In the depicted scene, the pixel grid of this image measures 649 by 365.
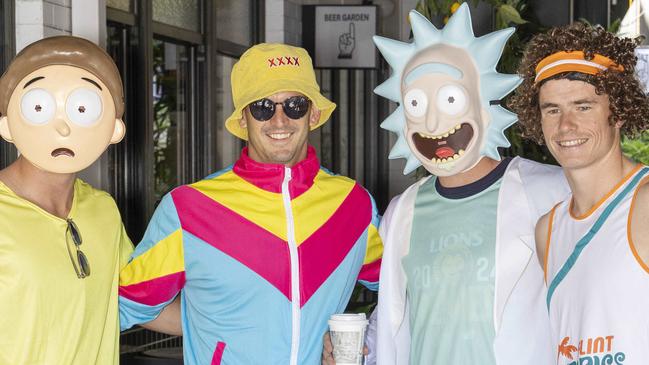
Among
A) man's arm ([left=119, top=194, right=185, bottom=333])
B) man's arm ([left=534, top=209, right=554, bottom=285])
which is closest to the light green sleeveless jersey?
man's arm ([left=534, top=209, right=554, bottom=285])

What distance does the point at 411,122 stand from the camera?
3.11m

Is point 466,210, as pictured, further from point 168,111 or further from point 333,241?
point 168,111

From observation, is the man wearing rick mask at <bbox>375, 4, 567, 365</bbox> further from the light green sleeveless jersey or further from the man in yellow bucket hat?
the man in yellow bucket hat

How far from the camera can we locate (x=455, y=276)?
3035 millimetres

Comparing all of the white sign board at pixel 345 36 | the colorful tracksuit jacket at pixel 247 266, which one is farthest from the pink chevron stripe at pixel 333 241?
the white sign board at pixel 345 36

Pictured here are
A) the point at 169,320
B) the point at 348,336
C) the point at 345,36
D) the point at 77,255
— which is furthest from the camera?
the point at 345,36

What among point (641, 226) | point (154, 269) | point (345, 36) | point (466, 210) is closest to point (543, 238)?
point (466, 210)

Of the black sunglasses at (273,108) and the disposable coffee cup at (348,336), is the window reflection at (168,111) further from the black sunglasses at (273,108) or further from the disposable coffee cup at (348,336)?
the disposable coffee cup at (348,336)

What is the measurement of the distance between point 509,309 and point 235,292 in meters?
0.81

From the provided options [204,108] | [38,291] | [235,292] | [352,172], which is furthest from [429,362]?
[352,172]

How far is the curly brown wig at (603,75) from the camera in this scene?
2.73 m

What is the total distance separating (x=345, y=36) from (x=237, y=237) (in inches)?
215

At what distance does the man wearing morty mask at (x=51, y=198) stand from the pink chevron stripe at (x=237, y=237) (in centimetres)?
39

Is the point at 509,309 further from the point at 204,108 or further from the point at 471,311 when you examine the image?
the point at 204,108
